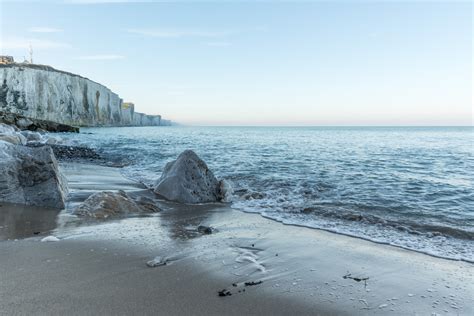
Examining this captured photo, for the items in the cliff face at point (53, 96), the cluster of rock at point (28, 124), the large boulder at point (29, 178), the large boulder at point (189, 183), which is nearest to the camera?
the large boulder at point (29, 178)

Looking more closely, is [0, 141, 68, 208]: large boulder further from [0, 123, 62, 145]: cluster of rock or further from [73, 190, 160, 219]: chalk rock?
[0, 123, 62, 145]: cluster of rock

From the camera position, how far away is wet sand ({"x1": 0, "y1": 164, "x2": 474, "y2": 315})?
9.89 feet

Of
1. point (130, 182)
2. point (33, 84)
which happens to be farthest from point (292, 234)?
point (33, 84)

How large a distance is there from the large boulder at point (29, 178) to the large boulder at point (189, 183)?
2.33m

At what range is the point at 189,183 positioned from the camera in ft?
27.6

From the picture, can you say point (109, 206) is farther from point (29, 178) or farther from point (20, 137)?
point (20, 137)

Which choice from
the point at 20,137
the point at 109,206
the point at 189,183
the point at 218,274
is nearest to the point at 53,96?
the point at 20,137

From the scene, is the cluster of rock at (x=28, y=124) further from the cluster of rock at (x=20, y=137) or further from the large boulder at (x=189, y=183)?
the large boulder at (x=189, y=183)

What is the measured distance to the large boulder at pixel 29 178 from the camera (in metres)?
6.76

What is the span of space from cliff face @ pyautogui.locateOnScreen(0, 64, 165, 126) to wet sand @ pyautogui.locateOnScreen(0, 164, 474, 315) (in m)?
57.5

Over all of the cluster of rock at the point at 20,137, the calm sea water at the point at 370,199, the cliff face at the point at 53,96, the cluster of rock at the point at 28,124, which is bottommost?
the calm sea water at the point at 370,199

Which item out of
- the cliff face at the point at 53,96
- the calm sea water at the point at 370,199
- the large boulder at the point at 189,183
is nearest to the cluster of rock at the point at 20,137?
the calm sea water at the point at 370,199

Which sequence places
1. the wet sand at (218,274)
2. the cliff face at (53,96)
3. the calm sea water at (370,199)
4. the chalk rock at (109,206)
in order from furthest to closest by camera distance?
the cliff face at (53,96), the chalk rock at (109,206), the calm sea water at (370,199), the wet sand at (218,274)

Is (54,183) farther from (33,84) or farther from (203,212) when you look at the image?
(33,84)
